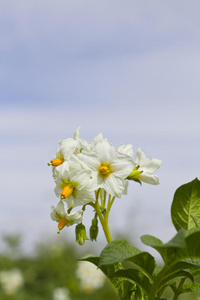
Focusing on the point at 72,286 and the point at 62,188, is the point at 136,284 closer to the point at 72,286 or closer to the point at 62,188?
the point at 62,188

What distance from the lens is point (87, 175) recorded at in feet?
3.12

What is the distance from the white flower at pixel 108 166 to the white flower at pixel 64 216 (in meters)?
0.08

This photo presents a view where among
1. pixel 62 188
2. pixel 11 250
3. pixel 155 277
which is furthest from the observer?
pixel 11 250

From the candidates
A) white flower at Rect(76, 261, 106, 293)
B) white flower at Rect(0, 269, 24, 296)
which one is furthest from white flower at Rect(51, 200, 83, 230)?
white flower at Rect(0, 269, 24, 296)

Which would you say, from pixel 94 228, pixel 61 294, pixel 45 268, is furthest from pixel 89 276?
pixel 94 228

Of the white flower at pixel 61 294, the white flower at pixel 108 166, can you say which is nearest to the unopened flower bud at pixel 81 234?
the white flower at pixel 108 166

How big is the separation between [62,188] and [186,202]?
0.29 meters

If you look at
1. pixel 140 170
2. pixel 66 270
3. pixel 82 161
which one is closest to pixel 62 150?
pixel 82 161

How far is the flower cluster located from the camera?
0.96 meters

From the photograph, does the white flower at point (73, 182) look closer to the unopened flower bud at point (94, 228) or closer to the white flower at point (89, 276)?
the unopened flower bud at point (94, 228)

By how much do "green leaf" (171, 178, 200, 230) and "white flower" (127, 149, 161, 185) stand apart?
0.39 feet

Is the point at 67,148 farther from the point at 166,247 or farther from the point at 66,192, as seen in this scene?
the point at 166,247

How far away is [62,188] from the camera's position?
39.7 inches

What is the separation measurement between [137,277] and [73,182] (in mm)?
242
